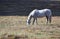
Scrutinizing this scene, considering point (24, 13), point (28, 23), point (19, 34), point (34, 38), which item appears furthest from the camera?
point (24, 13)

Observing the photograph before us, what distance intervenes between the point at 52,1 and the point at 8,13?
5.19m

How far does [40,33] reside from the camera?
469 inches

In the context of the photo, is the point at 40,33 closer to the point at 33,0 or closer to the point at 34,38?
the point at 34,38

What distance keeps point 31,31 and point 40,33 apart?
0.65 metres

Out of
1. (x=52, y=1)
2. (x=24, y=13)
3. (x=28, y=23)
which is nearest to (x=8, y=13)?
(x=24, y=13)

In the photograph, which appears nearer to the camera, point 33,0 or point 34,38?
point 34,38

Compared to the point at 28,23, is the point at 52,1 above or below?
above

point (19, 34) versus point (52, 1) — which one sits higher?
point (52, 1)

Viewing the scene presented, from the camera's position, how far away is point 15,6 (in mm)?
23953

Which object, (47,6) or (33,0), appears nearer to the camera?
(47,6)

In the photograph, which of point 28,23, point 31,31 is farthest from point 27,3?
point 31,31

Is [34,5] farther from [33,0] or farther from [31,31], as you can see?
[31,31]

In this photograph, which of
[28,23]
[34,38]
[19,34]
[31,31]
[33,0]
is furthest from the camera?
[33,0]

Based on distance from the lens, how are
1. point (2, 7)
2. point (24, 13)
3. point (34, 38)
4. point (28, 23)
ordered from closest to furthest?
1. point (34, 38)
2. point (28, 23)
3. point (24, 13)
4. point (2, 7)
